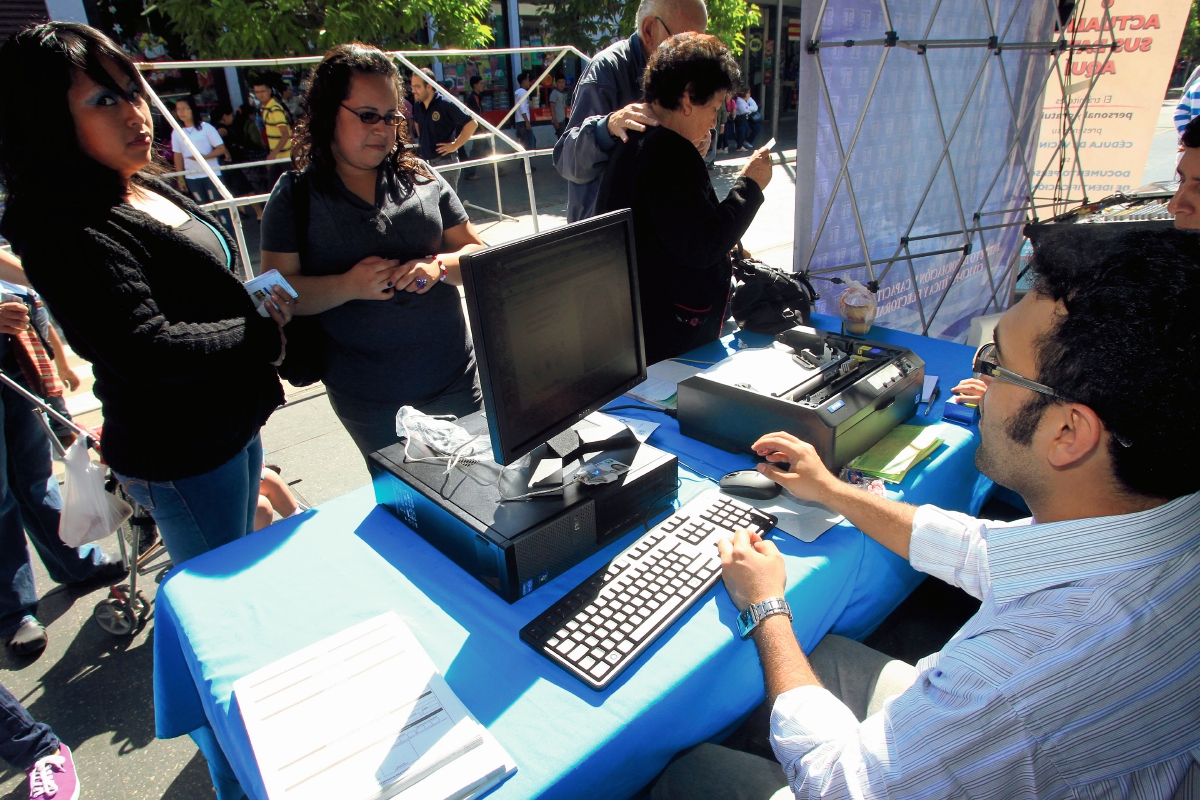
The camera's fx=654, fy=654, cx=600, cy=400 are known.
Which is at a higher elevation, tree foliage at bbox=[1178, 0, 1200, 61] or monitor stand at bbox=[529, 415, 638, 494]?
tree foliage at bbox=[1178, 0, 1200, 61]

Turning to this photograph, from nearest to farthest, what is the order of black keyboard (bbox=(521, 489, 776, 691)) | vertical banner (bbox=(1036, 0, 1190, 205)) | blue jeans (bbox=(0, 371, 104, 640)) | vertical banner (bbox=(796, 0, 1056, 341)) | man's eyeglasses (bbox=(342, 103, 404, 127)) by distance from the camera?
black keyboard (bbox=(521, 489, 776, 691))
man's eyeglasses (bbox=(342, 103, 404, 127))
blue jeans (bbox=(0, 371, 104, 640))
vertical banner (bbox=(796, 0, 1056, 341))
vertical banner (bbox=(1036, 0, 1190, 205))

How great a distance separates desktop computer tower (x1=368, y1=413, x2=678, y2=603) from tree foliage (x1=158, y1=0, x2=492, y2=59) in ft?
22.9

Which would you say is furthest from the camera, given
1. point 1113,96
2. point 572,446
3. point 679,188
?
point 1113,96

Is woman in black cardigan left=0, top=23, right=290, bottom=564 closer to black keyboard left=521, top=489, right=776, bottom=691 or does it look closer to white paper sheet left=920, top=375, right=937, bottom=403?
black keyboard left=521, top=489, right=776, bottom=691

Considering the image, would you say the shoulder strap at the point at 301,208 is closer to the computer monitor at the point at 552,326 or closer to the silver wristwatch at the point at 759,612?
the computer monitor at the point at 552,326

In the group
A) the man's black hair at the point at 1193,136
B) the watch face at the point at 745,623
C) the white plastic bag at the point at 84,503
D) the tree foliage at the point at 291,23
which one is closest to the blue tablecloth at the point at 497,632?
the watch face at the point at 745,623

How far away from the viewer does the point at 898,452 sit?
1626 millimetres

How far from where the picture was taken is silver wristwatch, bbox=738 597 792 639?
44.2 inches

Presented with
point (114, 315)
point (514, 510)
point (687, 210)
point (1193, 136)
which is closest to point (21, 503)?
point (114, 315)

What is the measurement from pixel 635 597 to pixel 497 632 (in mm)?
249

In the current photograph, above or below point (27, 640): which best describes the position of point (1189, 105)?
above

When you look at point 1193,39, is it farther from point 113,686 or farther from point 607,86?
Result: point 113,686

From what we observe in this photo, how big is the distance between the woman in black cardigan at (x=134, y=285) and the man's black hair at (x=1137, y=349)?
1639mm

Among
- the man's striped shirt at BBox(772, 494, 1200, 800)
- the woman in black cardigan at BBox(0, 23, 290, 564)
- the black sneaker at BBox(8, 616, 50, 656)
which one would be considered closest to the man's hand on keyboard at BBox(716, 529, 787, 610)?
the man's striped shirt at BBox(772, 494, 1200, 800)
